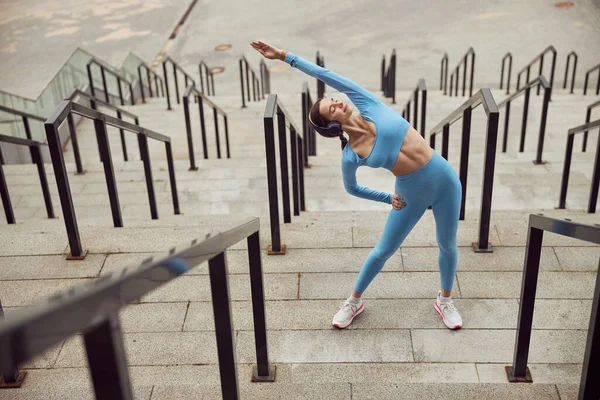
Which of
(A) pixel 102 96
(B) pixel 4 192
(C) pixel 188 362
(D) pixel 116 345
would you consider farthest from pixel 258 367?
(A) pixel 102 96

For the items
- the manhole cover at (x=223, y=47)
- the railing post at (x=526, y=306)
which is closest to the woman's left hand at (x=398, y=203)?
the railing post at (x=526, y=306)

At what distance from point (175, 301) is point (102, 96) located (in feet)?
28.2

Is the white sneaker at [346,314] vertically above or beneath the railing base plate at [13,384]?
beneath

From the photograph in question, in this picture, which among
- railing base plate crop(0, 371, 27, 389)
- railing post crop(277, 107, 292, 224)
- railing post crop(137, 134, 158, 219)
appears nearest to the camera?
railing base plate crop(0, 371, 27, 389)

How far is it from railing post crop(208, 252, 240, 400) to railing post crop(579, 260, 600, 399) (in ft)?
4.08

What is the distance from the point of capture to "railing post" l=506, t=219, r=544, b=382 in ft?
8.21

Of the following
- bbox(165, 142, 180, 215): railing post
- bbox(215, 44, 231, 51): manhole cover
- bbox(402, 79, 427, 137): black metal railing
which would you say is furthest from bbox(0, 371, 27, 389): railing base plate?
bbox(215, 44, 231, 51): manhole cover

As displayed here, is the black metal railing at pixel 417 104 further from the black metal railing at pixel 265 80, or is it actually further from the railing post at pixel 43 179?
the black metal railing at pixel 265 80

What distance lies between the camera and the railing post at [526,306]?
8.21 ft

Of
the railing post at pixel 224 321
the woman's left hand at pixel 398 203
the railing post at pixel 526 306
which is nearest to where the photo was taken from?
the railing post at pixel 224 321

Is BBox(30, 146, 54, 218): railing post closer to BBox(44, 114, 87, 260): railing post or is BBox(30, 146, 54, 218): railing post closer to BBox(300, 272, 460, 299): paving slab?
Answer: BBox(44, 114, 87, 260): railing post

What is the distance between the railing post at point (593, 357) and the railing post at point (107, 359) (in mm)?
1616

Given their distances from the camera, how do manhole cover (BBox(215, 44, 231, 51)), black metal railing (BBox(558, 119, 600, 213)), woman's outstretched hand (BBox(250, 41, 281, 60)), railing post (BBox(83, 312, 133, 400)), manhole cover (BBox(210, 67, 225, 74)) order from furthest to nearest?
manhole cover (BBox(215, 44, 231, 51))
manhole cover (BBox(210, 67, 225, 74))
black metal railing (BBox(558, 119, 600, 213))
woman's outstretched hand (BBox(250, 41, 281, 60))
railing post (BBox(83, 312, 133, 400))

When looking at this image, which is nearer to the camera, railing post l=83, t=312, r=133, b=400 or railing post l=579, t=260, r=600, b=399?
railing post l=83, t=312, r=133, b=400
